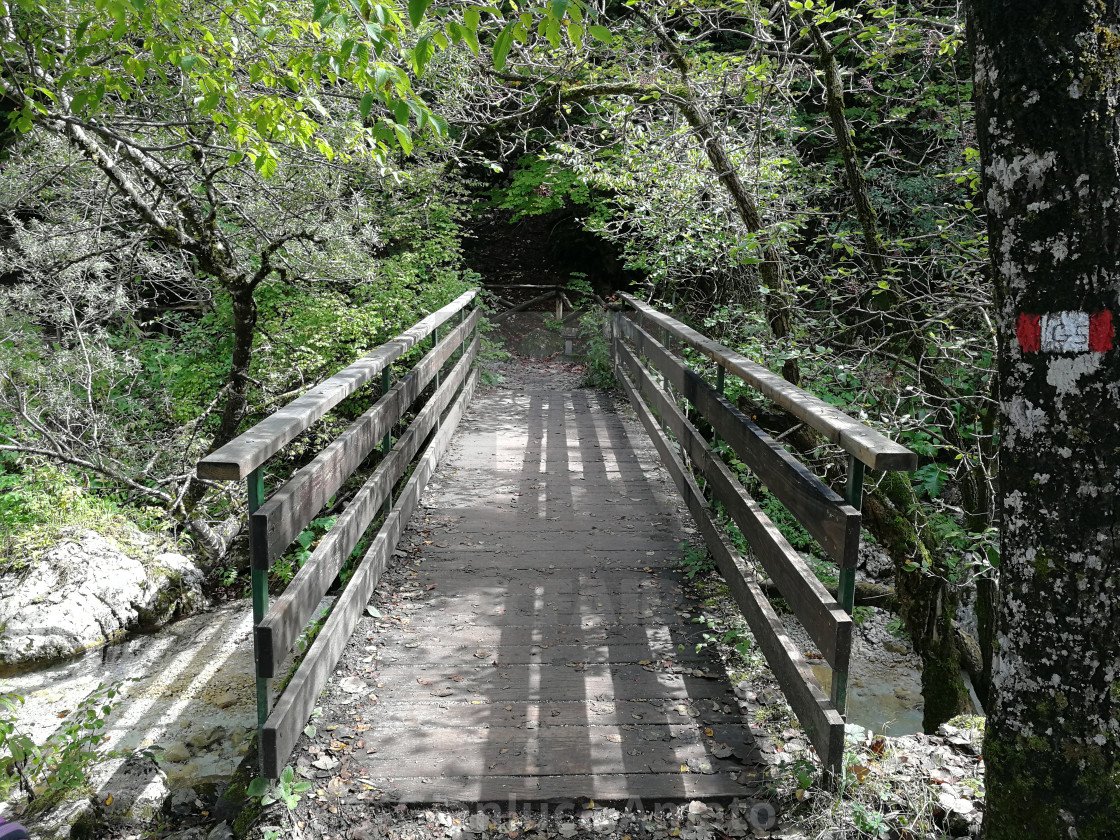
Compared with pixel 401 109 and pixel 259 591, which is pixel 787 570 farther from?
pixel 401 109

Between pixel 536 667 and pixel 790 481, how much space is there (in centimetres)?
132

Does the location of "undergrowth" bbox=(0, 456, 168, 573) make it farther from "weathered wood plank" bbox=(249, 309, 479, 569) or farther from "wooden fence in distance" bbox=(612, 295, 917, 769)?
"wooden fence in distance" bbox=(612, 295, 917, 769)

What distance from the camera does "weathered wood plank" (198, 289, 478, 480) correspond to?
2223 millimetres

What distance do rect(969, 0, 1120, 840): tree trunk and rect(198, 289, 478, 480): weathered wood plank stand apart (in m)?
1.96

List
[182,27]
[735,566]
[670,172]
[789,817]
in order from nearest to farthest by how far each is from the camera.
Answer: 1. [789,817]
2. [735,566]
3. [182,27]
4. [670,172]

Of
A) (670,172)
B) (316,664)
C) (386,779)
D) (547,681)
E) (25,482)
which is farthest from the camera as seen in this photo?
(25,482)

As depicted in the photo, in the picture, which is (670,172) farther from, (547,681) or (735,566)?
(547,681)

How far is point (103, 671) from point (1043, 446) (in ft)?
19.7

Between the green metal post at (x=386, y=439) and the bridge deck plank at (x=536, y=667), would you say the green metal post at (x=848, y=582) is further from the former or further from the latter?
the green metal post at (x=386, y=439)

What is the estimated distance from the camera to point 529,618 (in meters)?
3.87

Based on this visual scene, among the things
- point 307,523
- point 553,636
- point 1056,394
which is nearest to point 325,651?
point 307,523

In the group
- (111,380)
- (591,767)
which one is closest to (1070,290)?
(591,767)

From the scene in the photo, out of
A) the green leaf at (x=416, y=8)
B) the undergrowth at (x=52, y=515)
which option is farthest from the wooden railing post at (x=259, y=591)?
the undergrowth at (x=52, y=515)

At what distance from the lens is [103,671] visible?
18.7ft
